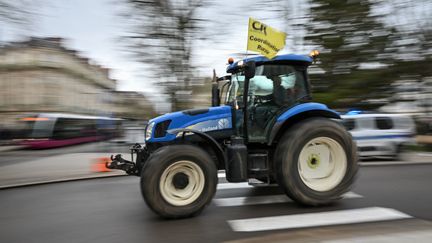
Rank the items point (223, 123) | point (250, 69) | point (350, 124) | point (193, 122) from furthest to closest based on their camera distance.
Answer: point (350, 124), point (223, 123), point (193, 122), point (250, 69)

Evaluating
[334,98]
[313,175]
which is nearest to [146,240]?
[313,175]

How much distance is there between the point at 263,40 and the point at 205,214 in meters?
2.79

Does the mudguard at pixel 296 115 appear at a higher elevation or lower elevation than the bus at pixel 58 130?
higher

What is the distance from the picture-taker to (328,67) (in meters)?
18.0

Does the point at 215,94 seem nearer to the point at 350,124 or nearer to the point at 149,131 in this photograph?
the point at 149,131

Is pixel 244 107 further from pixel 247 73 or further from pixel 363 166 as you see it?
pixel 363 166

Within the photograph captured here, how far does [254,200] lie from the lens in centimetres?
738

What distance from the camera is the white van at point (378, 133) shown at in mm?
14016

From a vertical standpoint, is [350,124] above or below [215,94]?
below

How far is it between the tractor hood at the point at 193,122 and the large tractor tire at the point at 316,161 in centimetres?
98

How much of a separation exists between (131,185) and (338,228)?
516cm

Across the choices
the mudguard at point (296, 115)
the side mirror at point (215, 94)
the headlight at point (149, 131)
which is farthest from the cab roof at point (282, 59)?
the headlight at point (149, 131)

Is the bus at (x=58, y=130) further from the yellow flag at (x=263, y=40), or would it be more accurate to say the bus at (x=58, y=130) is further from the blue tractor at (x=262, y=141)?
the yellow flag at (x=263, y=40)

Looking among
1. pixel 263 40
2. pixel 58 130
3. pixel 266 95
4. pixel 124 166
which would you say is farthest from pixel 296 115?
pixel 58 130
